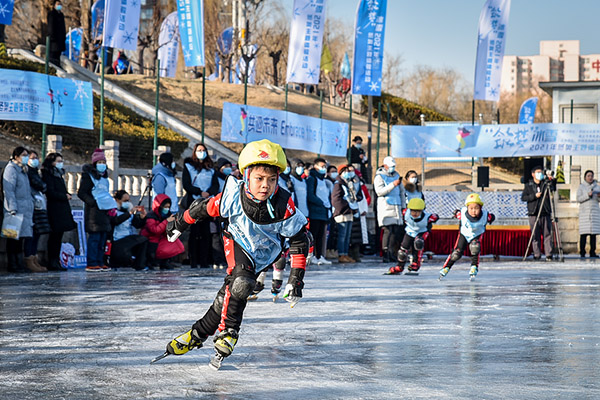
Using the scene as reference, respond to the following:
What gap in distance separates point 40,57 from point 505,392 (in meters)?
32.9

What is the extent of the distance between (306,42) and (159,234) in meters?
9.93

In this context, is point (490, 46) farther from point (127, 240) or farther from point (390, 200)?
point (127, 240)

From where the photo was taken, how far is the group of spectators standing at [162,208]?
47.2 ft

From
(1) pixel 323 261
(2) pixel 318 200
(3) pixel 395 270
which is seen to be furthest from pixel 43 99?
(3) pixel 395 270

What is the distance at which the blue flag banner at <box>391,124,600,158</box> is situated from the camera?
75.5ft

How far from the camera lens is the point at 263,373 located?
225 inches

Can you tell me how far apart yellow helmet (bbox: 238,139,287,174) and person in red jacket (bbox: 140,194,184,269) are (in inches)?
392

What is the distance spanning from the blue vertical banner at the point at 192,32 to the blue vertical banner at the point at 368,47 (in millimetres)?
4338

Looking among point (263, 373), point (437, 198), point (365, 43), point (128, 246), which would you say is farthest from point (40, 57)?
point (263, 373)

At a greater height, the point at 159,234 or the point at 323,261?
the point at 159,234

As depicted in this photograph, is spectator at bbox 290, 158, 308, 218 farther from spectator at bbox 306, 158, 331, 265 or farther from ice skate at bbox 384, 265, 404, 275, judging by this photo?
ice skate at bbox 384, 265, 404, 275

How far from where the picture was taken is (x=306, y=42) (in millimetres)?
24109

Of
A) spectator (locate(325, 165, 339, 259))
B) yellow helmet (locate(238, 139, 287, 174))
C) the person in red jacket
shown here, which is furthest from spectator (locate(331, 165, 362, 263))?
yellow helmet (locate(238, 139, 287, 174))

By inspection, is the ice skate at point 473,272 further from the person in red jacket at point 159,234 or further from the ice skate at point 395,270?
the person in red jacket at point 159,234
